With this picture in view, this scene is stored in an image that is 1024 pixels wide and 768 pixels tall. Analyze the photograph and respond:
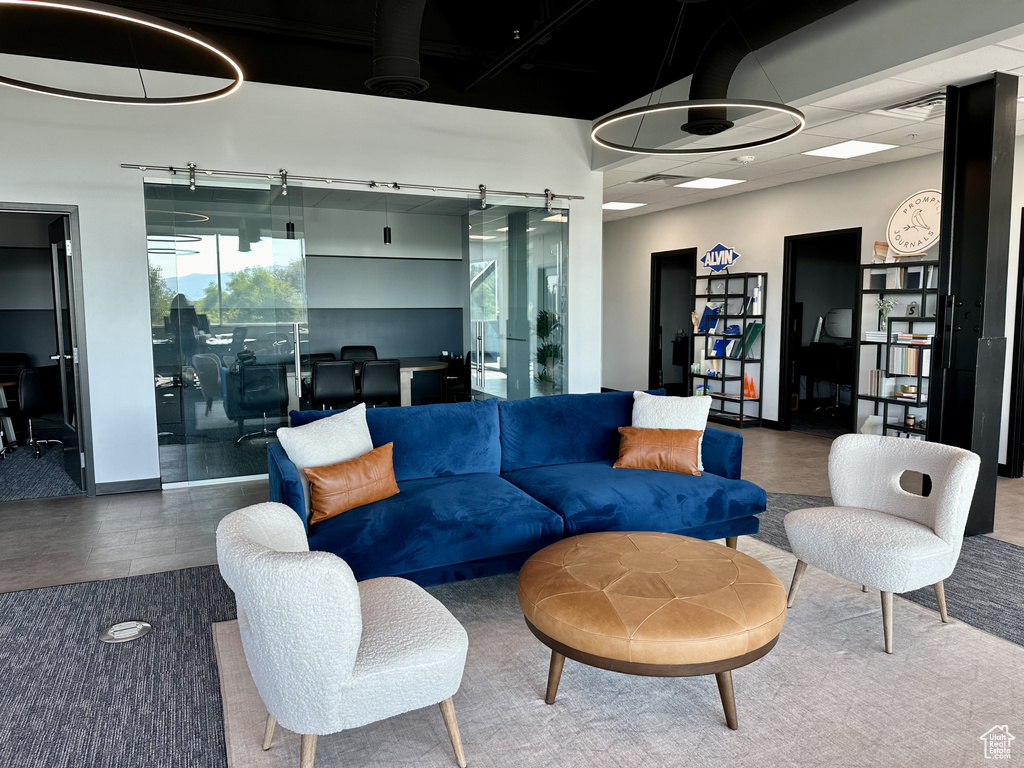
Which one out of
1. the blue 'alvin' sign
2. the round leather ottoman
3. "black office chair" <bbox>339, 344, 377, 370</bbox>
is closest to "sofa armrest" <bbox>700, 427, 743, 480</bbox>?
the round leather ottoman

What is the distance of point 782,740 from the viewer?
238 centimetres

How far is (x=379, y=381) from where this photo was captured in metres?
7.19

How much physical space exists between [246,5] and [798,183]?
630 cm

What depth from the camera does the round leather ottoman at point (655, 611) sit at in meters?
2.27

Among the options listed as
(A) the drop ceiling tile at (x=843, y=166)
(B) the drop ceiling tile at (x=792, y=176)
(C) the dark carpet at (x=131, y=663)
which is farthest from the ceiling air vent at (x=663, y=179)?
(C) the dark carpet at (x=131, y=663)

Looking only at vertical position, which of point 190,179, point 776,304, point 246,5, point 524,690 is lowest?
point 524,690

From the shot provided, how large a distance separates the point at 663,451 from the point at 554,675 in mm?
1900

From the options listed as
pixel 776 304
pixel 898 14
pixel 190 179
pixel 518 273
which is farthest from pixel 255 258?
pixel 776 304

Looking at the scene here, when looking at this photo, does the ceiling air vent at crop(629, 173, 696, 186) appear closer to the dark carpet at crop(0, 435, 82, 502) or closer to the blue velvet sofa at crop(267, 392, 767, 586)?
the blue velvet sofa at crop(267, 392, 767, 586)

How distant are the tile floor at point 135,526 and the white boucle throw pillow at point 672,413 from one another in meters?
1.81

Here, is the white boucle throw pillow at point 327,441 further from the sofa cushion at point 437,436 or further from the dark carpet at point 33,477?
the dark carpet at point 33,477

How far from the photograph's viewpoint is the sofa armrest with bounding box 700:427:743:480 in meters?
4.23

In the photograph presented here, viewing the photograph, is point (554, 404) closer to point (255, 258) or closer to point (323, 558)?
point (323, 558)

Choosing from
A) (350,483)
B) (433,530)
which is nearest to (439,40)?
(350,483)
